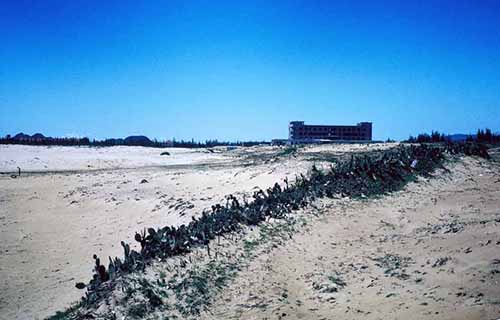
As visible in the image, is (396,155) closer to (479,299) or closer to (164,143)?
(479,299)

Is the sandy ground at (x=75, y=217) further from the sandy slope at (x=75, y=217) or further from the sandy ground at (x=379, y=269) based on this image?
the sandy ground at (x=379, y=269)

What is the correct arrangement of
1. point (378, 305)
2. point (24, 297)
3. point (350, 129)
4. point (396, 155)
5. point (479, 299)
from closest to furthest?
1. point (479, 299)
2. point (378, 305)
3. point (24, 297)
4. point (396, 155)
5. point (350, 129)

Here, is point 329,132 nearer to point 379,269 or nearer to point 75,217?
point 75,217

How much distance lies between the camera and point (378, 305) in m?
4.93

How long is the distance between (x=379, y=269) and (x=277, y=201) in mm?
3368

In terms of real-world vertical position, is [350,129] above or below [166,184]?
above

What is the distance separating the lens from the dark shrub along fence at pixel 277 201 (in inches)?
248

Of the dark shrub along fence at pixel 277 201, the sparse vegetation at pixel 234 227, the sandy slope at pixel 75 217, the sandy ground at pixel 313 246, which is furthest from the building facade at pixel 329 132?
the sparse vegetation at pixel 234 227

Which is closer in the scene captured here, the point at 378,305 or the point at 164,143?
the point at 378,305

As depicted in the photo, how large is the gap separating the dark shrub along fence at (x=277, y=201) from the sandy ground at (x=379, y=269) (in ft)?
2.96

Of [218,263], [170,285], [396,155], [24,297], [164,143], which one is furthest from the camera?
[164,143]

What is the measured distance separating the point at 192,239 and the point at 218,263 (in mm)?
777

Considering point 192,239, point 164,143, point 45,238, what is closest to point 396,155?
point 192,239

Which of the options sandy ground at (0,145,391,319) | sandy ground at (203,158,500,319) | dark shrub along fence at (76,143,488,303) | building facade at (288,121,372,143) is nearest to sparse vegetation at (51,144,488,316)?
dark shrub along fence at (76,143,488,303)
